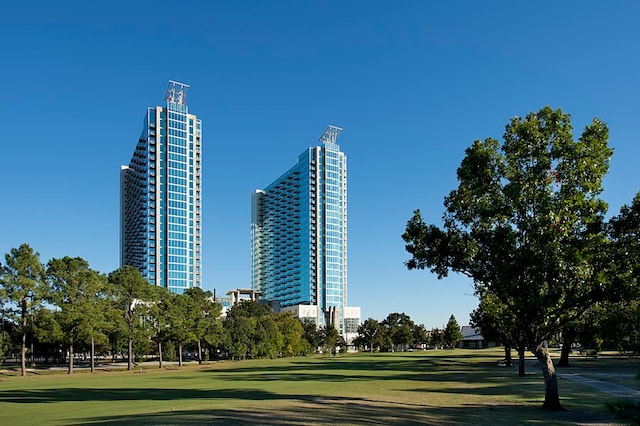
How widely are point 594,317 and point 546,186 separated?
4209 centimetres

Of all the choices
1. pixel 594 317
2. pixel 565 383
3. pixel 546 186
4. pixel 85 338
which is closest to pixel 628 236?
pixel 546 186

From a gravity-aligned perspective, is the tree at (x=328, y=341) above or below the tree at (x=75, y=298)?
below

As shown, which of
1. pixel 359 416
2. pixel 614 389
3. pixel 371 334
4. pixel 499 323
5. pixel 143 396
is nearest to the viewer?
pixel 359 416

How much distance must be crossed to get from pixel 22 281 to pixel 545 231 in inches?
2544

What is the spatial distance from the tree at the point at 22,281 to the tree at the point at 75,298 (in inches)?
89.6

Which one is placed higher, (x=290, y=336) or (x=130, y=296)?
(x=130, y=296)

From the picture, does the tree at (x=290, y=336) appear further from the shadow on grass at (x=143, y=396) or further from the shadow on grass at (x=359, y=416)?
the shadow on grass at (x=359, y=416)

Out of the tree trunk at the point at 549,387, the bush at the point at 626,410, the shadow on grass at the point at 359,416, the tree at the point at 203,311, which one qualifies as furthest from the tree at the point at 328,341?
the bush at the point at 626,410

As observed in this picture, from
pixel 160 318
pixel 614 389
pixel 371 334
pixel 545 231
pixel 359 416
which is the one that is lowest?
pixel 371 334

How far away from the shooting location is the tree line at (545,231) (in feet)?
91.2

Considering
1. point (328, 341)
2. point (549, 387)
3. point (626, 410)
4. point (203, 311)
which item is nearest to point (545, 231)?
point (549, 387)

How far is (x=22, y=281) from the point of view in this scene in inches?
2810

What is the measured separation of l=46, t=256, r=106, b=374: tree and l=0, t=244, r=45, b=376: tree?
7.47 ft

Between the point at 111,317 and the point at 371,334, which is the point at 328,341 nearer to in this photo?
the point at 371,334
